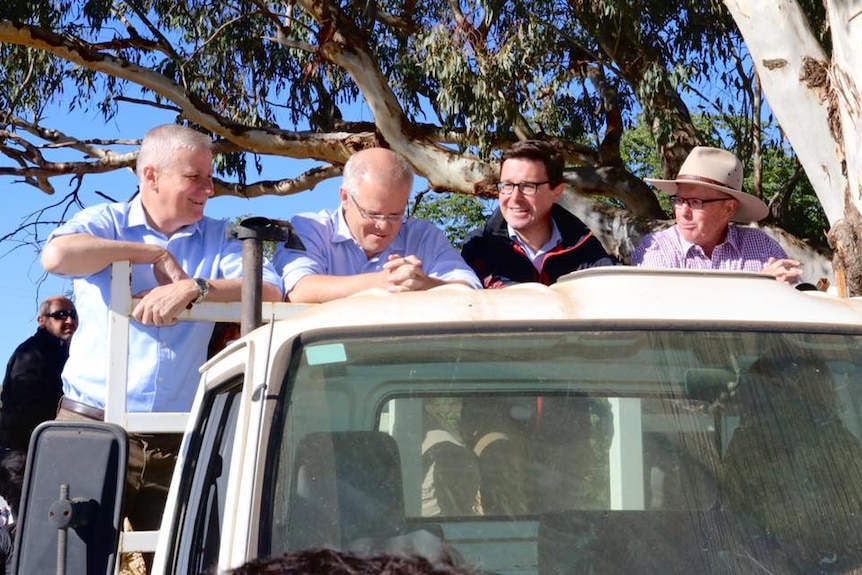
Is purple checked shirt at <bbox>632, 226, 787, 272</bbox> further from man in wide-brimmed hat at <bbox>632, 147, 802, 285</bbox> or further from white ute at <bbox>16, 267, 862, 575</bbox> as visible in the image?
white ute at <bbox>16, 267, 862, 575</bbox>

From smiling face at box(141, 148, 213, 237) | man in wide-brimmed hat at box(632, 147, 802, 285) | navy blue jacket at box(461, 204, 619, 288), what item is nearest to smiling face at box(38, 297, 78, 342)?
smiling face at box(141, 148, 213, 237)

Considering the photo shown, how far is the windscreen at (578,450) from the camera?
6.53 feet

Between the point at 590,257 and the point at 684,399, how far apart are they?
2.24 meters

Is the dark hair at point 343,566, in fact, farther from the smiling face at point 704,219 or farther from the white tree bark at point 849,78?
the white tree bark at point 849,78

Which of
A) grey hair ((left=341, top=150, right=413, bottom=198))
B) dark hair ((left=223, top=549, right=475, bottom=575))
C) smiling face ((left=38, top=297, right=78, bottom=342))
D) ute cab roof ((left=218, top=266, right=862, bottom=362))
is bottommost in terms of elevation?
dark hair ((left=223, top=549, right=475, bottom=575))

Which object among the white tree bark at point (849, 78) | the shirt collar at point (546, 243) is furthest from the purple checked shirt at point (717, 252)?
the white tree bark at point (849, 78)

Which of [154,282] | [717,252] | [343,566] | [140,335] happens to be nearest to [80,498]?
[343,566]

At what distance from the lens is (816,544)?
6.62 feet

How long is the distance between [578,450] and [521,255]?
89.1 inches

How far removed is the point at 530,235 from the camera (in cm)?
441

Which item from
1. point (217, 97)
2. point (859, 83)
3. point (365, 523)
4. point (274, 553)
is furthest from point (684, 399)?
point (217, 97)

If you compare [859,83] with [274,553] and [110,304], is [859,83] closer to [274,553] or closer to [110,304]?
[110,304]

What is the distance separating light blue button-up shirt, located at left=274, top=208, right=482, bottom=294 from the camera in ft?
12.5

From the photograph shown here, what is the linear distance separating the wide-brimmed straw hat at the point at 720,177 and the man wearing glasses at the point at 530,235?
0.46 metres
